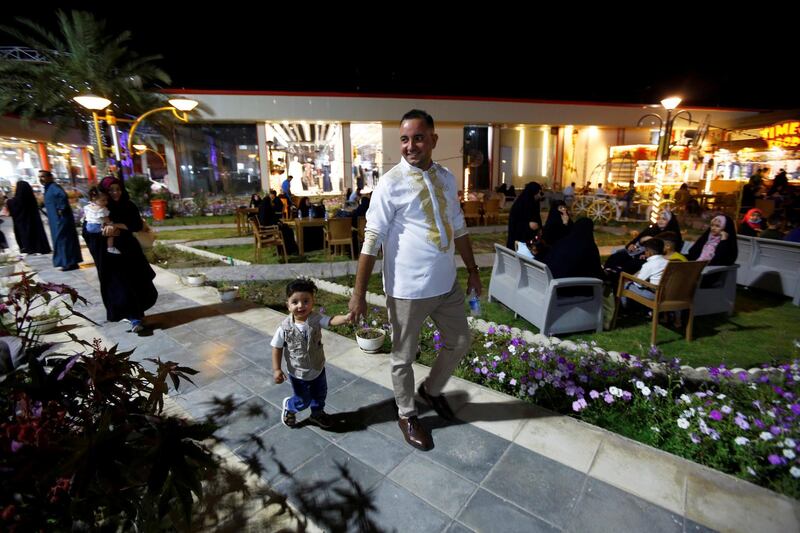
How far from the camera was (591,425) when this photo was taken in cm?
259

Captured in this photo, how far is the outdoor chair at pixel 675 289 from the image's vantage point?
4.07m

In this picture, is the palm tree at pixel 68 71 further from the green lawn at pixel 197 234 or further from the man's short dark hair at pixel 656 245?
the man's short dark hair at pixel 656 245

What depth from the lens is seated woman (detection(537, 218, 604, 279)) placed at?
4.25m

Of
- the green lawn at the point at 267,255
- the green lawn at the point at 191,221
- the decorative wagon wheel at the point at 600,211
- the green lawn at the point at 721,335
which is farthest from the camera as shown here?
the green lawn at the point at 191,221

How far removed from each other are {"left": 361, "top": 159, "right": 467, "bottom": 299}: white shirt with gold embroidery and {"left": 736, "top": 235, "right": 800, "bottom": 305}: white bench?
5.57 m

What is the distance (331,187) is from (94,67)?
10.0m

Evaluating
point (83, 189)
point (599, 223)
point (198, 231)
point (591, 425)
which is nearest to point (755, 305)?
point (591, 425)

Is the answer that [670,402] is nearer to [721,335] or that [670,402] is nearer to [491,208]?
[721,335]

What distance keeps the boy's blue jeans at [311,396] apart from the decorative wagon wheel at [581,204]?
46.8 feet

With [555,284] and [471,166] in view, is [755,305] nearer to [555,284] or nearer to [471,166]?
[555,284]

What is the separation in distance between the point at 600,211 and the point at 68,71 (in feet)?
65.9

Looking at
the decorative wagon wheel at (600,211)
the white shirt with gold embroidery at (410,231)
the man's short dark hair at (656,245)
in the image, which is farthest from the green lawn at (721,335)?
the decorative wagon wheel at (600,211)

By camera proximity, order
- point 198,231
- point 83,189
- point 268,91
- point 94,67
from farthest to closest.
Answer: point 83,189 < point 268,91 < point 94,67 < point 198,231

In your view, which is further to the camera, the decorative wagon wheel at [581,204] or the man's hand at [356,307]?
the decorative wagon wheel at [581,204]
